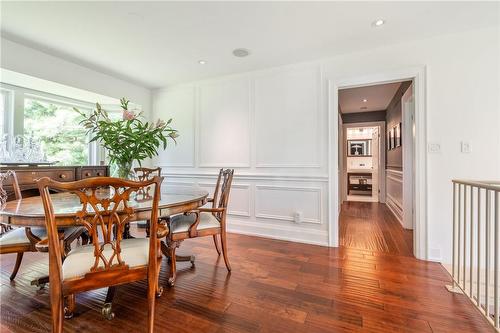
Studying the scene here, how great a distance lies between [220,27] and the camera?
2.26m

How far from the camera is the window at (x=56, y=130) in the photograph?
3168mm

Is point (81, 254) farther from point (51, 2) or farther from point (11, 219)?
point (51, 2)

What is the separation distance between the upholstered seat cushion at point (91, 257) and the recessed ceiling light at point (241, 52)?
2.28m

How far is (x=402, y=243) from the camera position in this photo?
9.64 feet

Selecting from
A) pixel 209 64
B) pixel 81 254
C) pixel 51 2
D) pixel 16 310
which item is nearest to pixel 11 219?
pixel 81 254

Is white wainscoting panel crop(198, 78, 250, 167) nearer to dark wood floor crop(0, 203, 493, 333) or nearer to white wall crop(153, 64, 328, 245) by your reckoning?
white wall crop(153, 64, 328, 245)

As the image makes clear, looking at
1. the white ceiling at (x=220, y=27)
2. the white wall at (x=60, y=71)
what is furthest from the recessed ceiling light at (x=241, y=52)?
the white wall at (x=60, y=71)

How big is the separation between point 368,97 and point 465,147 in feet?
9.30

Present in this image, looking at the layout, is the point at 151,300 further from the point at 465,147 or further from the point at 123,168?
the point at 465,147

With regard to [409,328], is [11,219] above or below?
above

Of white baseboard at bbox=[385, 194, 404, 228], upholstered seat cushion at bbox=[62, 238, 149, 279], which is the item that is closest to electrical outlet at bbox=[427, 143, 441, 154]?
white baseboard at bbox=[385, 194, 404, 228]

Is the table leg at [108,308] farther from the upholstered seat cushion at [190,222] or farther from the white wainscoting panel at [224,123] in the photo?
the white wainscoting panel at [224,123]

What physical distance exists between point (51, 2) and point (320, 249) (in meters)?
3.51

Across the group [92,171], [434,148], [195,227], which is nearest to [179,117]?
[92,171]
